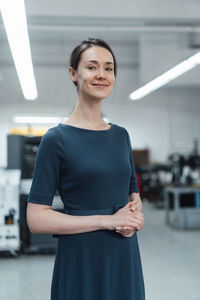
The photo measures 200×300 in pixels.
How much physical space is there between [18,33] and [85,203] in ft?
8.30

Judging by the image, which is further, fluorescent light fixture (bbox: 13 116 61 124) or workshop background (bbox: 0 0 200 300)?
fluorescent light fixture (bbox: 13 116 61 124)

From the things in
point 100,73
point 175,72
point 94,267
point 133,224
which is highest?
point 175,72

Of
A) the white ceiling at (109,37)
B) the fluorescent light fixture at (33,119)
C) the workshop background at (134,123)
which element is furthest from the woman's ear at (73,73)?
the fluorescent light fixture at (33,119)

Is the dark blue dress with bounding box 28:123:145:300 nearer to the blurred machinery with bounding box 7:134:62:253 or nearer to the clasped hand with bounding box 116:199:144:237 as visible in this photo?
the clasped hand with bounding box 116:199:144:237

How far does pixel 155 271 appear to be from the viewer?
3.84 meters

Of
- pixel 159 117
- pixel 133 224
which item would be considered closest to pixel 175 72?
pixel 133 224

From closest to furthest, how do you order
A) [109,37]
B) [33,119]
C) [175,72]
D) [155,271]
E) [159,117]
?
[155,271] → [175,72] → [109,37] → [33,119] → [159,117]

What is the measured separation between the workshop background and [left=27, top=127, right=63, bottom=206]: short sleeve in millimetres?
1088

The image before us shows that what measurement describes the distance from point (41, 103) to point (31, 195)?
9.41m

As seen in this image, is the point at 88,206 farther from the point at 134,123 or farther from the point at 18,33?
the point at 134,123

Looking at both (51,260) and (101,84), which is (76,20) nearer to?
(51,260)

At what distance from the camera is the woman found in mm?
929

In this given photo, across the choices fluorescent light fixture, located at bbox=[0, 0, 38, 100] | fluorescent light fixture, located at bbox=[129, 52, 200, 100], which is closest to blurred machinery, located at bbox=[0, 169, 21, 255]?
fluorescent light fixture, located at bbox=[0, 0, 38, 100]

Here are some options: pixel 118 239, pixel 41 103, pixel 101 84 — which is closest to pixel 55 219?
pixel 118 239
